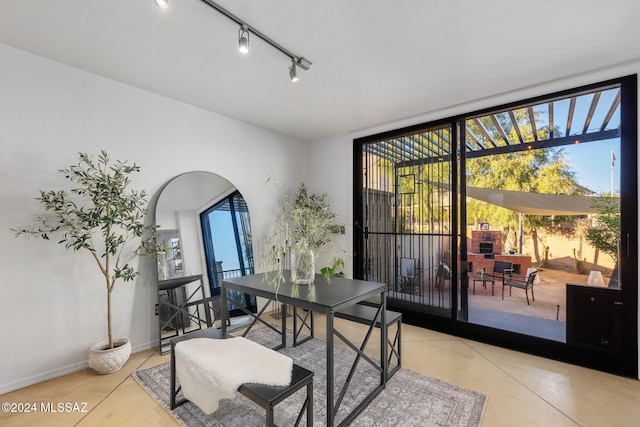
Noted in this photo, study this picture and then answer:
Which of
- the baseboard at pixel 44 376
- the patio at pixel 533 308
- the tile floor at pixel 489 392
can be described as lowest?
the tile floor at pixel 489 392

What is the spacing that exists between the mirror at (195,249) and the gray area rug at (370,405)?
2.03 ft

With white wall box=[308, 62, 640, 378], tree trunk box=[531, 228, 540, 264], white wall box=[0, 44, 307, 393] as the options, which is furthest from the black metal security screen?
white wall box=[0, 44, 307, 393]

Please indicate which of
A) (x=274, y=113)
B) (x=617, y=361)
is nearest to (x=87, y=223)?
(x=274, y=113)

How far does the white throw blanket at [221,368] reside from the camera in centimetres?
153

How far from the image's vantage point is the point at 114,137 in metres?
2.72

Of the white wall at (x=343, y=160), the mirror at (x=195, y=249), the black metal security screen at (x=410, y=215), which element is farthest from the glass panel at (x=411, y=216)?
the mirror at (x=195, y=249)

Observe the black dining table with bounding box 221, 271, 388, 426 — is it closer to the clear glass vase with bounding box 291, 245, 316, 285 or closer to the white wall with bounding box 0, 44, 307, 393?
the clear glass vase with bounding box 291, 245, 316, 285

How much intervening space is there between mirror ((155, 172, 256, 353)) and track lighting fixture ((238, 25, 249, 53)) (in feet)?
5.71

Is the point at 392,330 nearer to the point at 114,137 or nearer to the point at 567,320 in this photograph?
the point at 567,320

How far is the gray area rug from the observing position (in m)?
1.85

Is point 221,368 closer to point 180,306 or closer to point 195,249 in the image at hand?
point 180,306

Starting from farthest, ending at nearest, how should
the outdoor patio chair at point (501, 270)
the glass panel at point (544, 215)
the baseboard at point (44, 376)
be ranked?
the outdoor patio chair at point (501, 270)
the glass panel at point (544, 215)
the baseboard at point (44, 376)

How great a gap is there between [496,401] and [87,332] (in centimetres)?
350

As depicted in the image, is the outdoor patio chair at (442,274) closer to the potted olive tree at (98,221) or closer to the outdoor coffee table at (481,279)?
the outdoor coffee table at (481,279)
